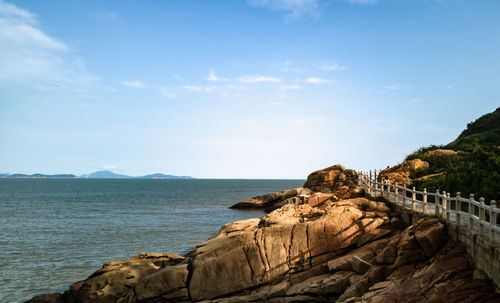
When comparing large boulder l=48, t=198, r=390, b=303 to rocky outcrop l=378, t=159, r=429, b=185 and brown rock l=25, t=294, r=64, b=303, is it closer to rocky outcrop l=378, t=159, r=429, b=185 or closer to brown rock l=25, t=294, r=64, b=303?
brown rock l=25, t=294, r=64, b=303

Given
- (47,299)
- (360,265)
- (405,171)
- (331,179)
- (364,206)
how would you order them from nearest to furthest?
(360,265)
(47,299)
(364,206)
(405,171)
(331,179)

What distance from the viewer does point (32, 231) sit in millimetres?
37219

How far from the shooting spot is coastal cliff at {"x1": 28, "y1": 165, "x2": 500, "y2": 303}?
35.4 feet

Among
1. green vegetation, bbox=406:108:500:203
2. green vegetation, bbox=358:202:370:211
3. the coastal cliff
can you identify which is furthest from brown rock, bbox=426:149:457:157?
green vegetation, bbox=358:202:370:211

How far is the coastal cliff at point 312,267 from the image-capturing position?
10.8 meters

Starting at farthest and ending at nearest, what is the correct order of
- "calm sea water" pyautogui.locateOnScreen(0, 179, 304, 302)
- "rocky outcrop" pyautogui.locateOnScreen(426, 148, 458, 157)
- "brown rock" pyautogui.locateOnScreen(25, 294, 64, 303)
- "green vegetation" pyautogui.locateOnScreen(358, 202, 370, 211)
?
"rocky outcrop" pyautogui.locateOnScreen(426, 148, 458, 157), "calm sea water" pyautogui.locateOnScreen(0, 179, 304, 302), "green vegetation" pyautogui.locateOnScreen(358, 202, 370, 211), "brown rock" pyautogui.locateOnScreen(25, 294, 64, 303)

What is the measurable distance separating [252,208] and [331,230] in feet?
146

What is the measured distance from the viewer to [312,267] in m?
15.3

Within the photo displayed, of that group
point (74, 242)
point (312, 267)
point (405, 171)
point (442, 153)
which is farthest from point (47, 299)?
point (442, 153)

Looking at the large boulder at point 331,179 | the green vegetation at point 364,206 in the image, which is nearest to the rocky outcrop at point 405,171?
the large boulder at point 331,179

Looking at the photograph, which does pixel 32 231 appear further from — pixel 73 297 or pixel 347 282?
pixel 347 282

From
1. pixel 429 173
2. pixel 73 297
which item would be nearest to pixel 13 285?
pixel 73 297

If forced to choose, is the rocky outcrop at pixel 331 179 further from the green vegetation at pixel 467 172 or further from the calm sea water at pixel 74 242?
the calm sea water at pixel 74 242

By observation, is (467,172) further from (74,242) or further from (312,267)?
(74,242)
